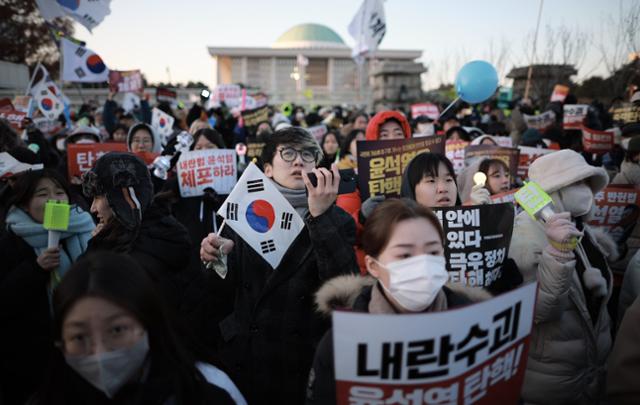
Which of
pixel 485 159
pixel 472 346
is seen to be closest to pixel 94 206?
pixel 472 346

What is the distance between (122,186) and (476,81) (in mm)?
4285

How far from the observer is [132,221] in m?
2.61

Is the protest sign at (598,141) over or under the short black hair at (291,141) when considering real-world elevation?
over

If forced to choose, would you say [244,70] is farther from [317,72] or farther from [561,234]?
[561,234]

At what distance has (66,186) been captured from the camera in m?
2.80

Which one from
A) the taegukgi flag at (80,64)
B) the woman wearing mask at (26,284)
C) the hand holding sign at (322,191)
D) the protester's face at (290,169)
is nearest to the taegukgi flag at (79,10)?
the taegukgi flag at (80,64)

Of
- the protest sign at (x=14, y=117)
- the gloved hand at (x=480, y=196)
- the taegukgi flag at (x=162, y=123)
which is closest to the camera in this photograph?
the gloved hand at (x=480, y=196)

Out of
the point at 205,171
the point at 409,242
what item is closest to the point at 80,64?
the point at 205,171

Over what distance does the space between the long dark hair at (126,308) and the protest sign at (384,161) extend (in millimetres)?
2370

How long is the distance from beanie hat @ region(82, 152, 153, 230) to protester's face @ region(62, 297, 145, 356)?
120cm

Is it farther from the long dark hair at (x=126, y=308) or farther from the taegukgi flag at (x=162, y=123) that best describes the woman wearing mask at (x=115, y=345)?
the taegukgi flag at (x=162, y=123)

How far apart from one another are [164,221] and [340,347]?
1794 mm

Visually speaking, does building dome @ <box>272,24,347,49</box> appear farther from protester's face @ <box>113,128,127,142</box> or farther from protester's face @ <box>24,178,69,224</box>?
protester's face @ <box>24,178,69,224</box>

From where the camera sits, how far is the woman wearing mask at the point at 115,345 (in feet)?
4.76
